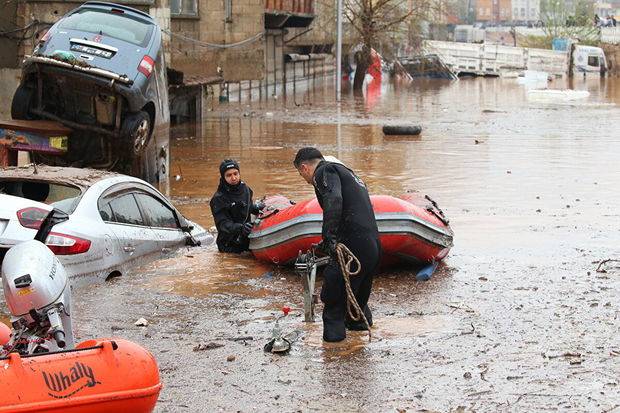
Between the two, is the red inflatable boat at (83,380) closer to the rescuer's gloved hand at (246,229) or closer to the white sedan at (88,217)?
the white sedan at (88,217)

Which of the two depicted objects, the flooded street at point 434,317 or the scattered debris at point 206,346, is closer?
the flooded street at point 434,317

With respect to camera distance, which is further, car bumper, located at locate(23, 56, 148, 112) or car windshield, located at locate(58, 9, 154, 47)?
car windshield, located at locate(58, 9, 154, 47)

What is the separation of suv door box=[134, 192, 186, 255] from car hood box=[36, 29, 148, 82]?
4.85m

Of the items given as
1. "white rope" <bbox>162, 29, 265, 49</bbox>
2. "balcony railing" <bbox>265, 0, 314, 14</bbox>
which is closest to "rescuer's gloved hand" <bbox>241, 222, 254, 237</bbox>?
"white rope" <bbox>162, 29, 265, 49</bbox>

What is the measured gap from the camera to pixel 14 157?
1759cm

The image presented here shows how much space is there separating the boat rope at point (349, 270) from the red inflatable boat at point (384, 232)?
2314mm

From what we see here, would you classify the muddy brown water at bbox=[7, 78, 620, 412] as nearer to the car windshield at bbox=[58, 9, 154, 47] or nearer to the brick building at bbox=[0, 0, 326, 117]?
the car windshield at bbox=[58, 9, 154, 47]

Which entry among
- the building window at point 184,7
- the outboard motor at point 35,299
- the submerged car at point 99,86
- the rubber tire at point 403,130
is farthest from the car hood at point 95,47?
the building window at point 184,7

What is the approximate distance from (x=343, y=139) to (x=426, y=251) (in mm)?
19560

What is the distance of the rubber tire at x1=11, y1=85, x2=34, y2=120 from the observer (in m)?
18.1

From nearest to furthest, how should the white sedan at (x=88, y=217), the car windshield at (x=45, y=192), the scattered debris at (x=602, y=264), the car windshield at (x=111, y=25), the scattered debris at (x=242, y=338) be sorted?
1. the scattered debris at (x=242, y=338)
2. the white sedan at (x=88, y=217)
3. the car windshield at (x=45, y=192)
4. the scattered debris at (x=602, y=264)
5. the car windshield at (x=111, y=25)

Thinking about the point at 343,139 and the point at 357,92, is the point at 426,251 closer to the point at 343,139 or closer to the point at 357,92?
the point at 343,139

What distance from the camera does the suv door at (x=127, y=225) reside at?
1136 centimetres

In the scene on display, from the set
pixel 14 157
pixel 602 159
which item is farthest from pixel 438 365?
pixel 602 159
